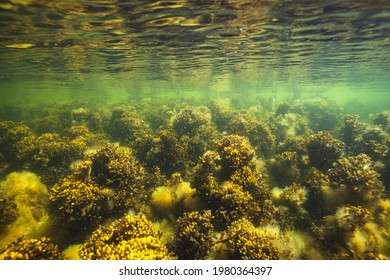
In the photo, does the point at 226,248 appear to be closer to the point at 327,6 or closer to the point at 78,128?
the point at 327,6

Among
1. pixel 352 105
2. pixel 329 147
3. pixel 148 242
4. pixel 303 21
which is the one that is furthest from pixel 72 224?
pixel 352 105

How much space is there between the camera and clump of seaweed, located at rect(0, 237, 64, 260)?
16.8 feet

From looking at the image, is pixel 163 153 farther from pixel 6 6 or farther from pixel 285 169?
pixel 6 6

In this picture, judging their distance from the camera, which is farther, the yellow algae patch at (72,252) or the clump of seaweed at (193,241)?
the yellow algae patch at (72,252)

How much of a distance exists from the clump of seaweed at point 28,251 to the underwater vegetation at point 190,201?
2cm

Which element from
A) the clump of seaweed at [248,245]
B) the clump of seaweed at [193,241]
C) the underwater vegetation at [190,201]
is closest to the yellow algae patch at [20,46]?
the underwater vegetation at [190,201]

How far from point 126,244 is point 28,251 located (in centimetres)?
238

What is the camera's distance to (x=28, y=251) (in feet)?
17.6

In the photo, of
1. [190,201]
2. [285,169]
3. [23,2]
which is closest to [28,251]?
[190,201]

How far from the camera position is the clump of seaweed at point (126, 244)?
5.33m

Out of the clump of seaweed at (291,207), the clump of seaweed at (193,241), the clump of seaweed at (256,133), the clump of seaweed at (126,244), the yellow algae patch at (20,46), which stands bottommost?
the clump of seaweed at (291,207)

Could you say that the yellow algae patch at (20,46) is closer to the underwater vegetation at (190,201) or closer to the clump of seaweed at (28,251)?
the underwater vegetation at (190,201)

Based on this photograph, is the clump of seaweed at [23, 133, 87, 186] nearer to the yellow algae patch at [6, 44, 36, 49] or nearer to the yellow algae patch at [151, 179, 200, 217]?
the yellow algae patch at [151, 179, 200, 217]

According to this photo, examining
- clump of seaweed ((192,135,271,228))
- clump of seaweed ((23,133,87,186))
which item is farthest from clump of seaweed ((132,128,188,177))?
clump of seaweed ((23,133,87,186))
